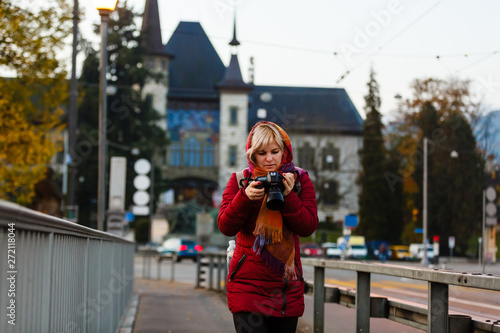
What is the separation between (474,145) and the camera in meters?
61.8

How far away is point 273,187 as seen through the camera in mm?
4172

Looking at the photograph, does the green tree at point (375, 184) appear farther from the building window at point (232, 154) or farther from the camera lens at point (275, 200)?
the camera lens at point (275, 200)

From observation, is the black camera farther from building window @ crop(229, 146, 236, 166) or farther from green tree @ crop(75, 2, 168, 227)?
building window @ crop(229, 146, 236, 166)

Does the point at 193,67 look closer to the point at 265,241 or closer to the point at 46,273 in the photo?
the point at 265,241

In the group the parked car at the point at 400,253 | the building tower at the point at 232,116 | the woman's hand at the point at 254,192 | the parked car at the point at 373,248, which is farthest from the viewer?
the building tower at the point at 232,116

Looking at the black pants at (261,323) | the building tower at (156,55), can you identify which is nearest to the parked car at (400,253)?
the building tower at (156,55)

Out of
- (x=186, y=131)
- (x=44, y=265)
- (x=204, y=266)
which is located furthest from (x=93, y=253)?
(x=186, y=131)

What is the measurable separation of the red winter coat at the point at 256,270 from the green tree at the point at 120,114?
52594mm

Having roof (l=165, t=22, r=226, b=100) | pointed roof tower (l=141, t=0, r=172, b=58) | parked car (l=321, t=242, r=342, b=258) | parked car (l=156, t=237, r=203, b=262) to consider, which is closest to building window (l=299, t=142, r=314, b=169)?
parked car (l=321, t=242, r=342, b=258)

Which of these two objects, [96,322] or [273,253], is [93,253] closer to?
[96,322]

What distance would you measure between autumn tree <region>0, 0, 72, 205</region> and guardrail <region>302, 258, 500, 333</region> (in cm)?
1325

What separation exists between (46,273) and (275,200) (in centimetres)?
110

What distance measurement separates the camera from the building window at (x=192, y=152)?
97875 mm

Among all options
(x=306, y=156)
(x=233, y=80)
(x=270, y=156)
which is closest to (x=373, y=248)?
(x=306, y=156)
